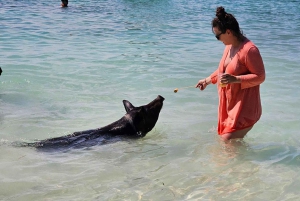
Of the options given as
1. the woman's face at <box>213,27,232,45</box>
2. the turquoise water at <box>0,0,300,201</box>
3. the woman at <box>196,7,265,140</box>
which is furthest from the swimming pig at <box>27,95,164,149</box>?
the woman's face at <box>213,27,232,45</box>

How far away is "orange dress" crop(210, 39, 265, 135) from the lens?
188 inches

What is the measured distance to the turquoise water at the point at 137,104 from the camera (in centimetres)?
468

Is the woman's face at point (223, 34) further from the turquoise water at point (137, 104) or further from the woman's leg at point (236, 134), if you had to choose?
the turquoise water at point (137, 104)

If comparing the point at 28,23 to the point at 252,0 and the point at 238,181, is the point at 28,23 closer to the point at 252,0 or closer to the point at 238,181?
the point at 238,181

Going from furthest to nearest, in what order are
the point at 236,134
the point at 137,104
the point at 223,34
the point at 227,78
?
the point at 137,104 → the point at 236,134 → the point at 223,34 → the point at 227,78

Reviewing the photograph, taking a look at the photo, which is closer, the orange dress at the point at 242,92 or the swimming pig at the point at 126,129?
the orange dress at the point at 242,92

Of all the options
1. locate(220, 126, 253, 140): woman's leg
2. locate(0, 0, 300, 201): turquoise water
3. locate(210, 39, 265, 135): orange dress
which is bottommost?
locate(0, 0, 300, 201): turquoise water

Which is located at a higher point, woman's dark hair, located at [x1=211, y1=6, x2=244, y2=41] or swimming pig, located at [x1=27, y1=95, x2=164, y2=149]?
woman's dark hair, located at [x1=211, y1=6, x2=244, y2=41]

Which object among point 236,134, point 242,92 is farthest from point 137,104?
point 242,92

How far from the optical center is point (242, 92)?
5.02 m

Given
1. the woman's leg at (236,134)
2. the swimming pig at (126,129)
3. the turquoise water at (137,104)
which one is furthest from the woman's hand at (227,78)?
the swimming pig at (126,129)

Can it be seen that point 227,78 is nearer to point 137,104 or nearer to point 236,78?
point 236,78

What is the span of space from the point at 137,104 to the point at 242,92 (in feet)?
10.8

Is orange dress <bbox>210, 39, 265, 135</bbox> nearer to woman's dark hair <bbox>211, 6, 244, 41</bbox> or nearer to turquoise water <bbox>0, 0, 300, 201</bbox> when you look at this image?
woman's dark hair <bbox>211, 6, 244, 41</bbox>
